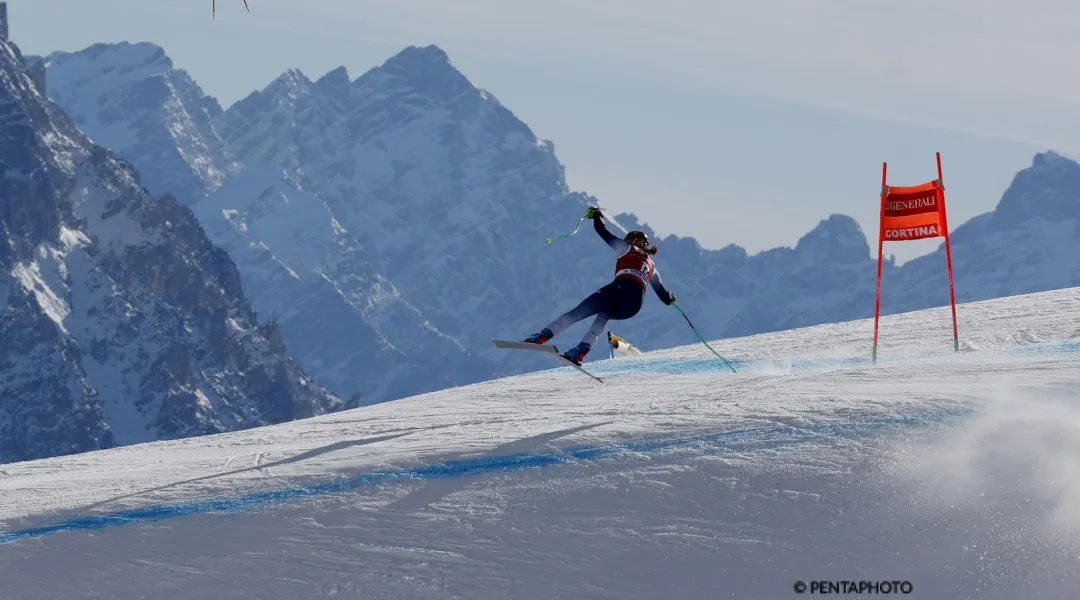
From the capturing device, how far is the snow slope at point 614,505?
8.99m

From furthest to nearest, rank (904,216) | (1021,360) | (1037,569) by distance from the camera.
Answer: (904,216), (1021,360), (1037,569)

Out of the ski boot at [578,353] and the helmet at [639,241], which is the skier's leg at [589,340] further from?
the helmet at [639,241]

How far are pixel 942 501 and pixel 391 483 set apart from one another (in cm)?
451

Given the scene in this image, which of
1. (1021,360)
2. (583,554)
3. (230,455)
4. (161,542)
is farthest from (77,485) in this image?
(1021,360)

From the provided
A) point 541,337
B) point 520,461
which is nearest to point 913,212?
point 541,337

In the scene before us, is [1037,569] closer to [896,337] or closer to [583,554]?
[583,554]

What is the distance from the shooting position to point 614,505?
10180mm

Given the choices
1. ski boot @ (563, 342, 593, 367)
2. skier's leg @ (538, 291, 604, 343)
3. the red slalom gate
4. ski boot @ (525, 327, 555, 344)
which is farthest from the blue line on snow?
the red slalom gate

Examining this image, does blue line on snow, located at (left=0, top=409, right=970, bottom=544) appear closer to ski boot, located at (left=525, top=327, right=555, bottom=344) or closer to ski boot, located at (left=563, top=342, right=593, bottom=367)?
ski boot, located at (left=525, top=327, right=555, bottom=344)

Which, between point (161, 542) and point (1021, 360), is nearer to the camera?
point (161, 542)

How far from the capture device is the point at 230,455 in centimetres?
1380

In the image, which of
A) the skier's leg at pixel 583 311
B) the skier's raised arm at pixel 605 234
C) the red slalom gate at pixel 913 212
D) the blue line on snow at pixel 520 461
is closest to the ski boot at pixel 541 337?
the skier's leg at pixel 583 311

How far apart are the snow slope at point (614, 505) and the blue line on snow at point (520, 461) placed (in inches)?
1.3

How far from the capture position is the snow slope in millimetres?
8992
